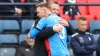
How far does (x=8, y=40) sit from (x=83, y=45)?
161 cm

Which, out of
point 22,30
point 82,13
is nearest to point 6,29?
point 22,30

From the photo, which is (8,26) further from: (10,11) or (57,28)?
(57,28)

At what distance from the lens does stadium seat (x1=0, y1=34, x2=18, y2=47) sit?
303 inches

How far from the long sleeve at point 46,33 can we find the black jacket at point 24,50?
205cm

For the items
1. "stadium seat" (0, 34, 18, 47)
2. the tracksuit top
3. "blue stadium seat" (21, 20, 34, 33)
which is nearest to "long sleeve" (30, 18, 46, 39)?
the tracksuit top

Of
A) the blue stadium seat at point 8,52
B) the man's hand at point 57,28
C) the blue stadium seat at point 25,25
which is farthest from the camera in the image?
the blue stadium seat at point 25,25

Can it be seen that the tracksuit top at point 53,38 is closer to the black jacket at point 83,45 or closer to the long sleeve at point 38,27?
the long sleeve at point 38,27

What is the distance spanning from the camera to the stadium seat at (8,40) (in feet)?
25.3

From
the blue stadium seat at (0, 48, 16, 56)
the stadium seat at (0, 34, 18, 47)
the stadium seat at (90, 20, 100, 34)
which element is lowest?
the blue stadium seat at (0, 48, 16, 56)

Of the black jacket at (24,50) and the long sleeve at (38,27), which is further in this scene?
the black jacket at (24,50)

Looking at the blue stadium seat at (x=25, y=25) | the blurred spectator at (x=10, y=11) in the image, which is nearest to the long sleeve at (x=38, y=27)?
the blue stadium seat at (x=25, y=25)

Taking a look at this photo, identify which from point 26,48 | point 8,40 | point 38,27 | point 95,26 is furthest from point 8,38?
point 38,27

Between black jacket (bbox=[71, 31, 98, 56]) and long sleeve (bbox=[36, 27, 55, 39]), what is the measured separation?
6.67ft

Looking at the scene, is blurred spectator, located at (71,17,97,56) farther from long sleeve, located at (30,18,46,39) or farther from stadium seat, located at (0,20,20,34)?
long sleeve, located at (30,18,46,39)
